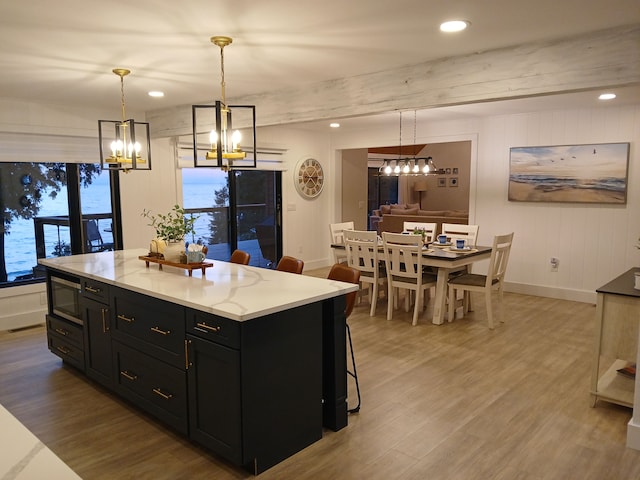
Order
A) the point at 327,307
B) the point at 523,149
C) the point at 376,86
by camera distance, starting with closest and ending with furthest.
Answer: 1. the point at 327,307
2. the point at 376,86
3. the point at 523,149

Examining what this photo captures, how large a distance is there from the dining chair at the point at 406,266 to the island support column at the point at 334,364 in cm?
231

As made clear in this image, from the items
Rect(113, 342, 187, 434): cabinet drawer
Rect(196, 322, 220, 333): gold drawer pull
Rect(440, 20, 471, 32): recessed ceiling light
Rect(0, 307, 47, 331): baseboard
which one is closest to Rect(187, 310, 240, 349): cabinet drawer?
Rect(196, 322, 220, 333): gold drawer pull

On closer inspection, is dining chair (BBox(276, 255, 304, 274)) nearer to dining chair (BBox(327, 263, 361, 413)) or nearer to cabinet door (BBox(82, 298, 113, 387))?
dining chair (BBox(327, 263, 361, 413))

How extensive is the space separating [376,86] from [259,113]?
137cm

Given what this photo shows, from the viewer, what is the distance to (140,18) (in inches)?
105

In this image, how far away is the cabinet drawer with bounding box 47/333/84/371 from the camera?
12.3 feet

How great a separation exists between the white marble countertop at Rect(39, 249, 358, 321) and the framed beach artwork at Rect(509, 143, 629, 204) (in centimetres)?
434

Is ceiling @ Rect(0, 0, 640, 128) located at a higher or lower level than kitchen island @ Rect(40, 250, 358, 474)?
higher

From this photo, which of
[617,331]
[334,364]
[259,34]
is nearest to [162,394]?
[334,364]

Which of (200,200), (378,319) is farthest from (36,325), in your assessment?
(378,319)

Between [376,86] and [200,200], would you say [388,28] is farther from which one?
[200,200]

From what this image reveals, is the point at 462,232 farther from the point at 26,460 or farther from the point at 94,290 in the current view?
the point at 26,460

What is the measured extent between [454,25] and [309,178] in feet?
18.0

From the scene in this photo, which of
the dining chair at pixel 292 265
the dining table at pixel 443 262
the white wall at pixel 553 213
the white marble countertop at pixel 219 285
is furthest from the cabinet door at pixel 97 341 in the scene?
the white wall at pixel 553 213
